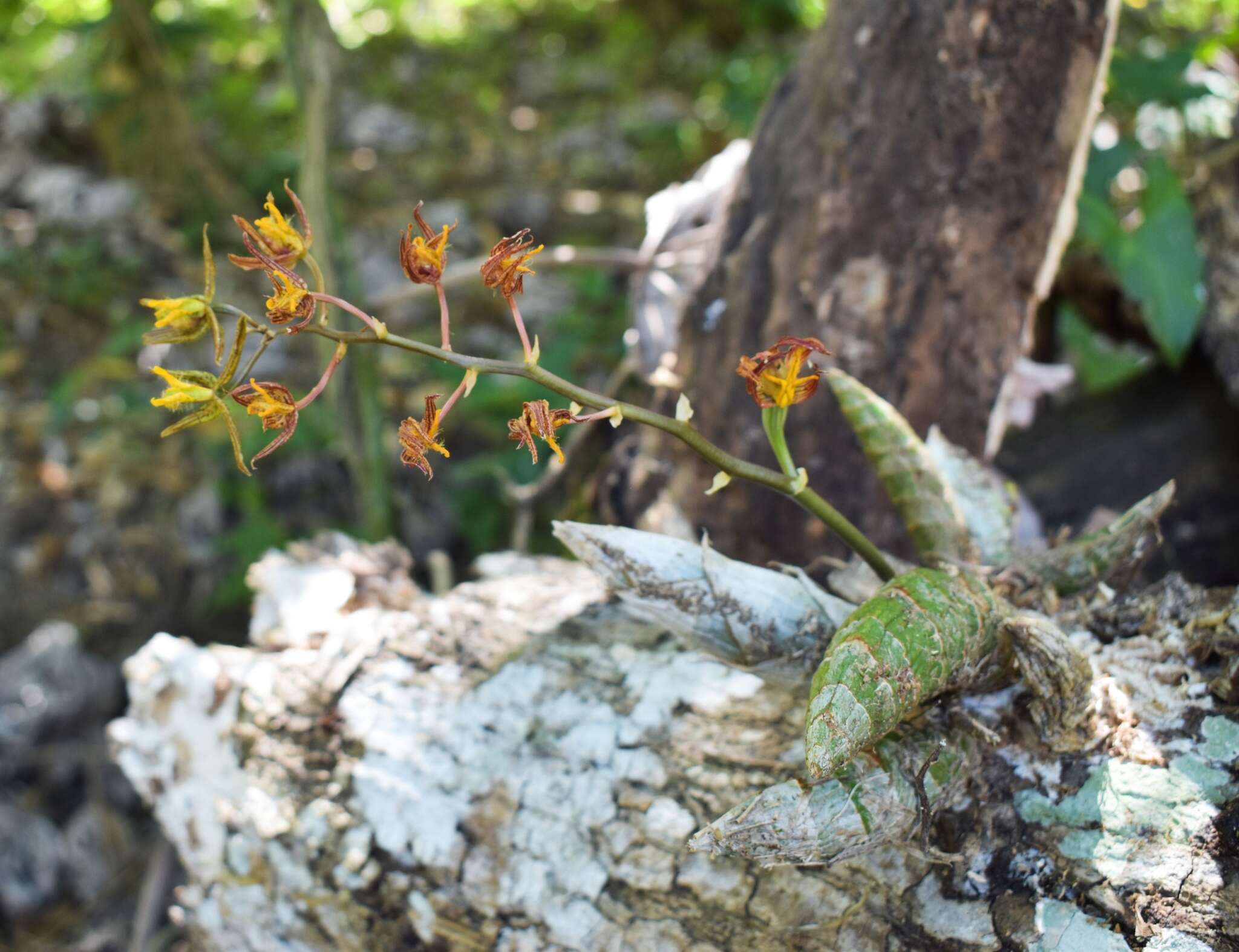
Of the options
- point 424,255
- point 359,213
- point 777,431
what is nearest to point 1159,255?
point 777,431

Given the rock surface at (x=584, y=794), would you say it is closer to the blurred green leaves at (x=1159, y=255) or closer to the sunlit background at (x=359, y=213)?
the sunlit background at (x=359, y=213)

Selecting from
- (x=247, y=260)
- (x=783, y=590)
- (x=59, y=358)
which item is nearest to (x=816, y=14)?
(x=59, y=358)

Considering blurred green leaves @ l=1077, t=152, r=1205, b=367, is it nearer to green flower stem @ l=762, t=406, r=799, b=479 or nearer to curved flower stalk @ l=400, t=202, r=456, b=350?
green flower stem @ l=762, t=406, r=799, b=479

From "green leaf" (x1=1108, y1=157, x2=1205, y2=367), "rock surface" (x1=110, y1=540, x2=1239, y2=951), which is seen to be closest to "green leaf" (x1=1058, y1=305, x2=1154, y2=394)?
"green leaf" (x1=1108, y1=157, x2=1205, y2=367)

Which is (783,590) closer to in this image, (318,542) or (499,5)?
(318,542)

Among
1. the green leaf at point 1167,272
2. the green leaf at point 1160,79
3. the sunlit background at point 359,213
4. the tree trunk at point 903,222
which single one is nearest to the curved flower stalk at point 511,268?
the tree trunk at point 903,222
